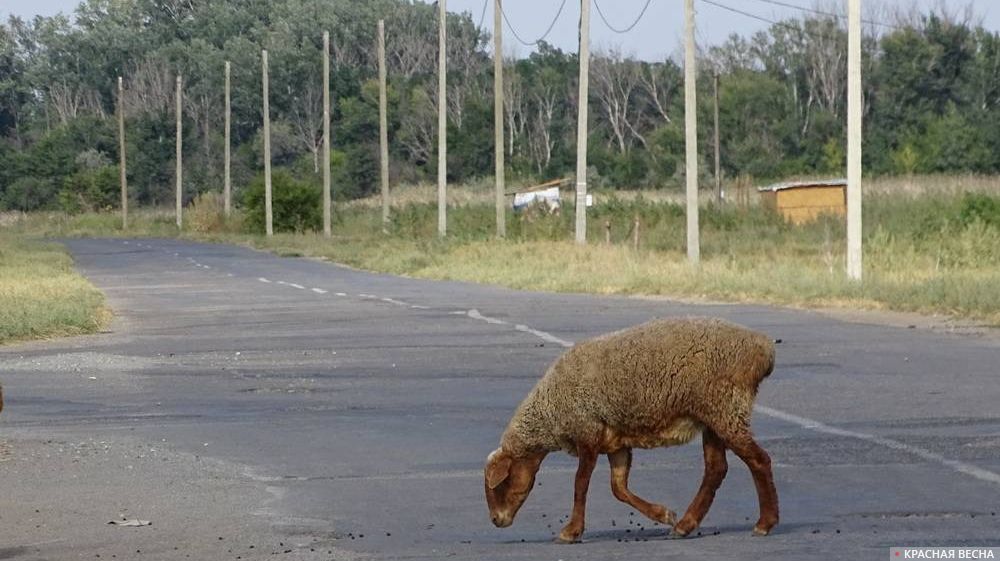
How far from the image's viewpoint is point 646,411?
8391 millimetres

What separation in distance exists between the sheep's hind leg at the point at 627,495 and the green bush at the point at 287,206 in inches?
2787

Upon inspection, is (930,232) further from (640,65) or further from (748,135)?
(640,65)

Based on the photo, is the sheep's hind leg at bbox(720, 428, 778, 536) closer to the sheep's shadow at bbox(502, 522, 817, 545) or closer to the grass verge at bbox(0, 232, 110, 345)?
the sheep's shadow at bbox(502, 522, 817, 545)

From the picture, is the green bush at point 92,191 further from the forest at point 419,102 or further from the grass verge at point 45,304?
the grass verge at point 45,304

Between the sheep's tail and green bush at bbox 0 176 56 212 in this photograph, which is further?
green bush at bbox 0 176 56 212

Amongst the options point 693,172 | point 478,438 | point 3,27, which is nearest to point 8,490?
point 478,438

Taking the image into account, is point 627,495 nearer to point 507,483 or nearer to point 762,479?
point 507,483

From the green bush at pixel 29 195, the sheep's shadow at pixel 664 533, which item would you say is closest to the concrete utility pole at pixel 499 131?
the sheep's shadow at pixel 664 533

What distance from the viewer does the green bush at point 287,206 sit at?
3123 inches

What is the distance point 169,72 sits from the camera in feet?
417

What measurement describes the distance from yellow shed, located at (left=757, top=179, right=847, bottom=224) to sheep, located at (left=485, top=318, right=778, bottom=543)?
4746 centimetres

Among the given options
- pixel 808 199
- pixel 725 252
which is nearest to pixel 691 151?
pixel 725 252

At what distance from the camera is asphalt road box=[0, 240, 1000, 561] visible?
28.8ft

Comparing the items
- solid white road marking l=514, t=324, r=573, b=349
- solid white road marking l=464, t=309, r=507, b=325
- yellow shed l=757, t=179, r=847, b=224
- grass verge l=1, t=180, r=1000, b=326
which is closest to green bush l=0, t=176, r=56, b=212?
grass verge l=1, t=180, r=1000, b=326
